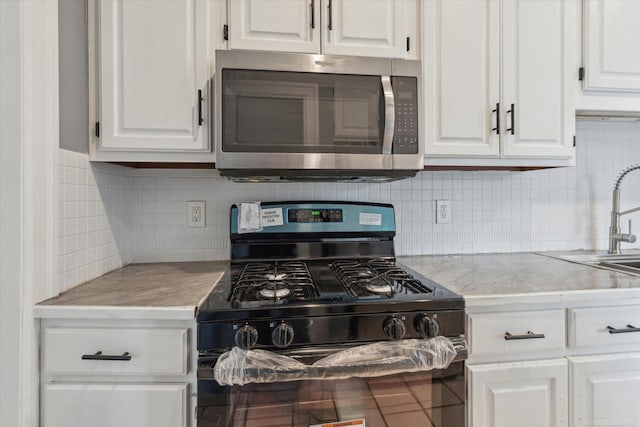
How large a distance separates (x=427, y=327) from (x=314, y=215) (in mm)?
771

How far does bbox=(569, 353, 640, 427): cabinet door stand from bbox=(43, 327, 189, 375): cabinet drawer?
1.28 meters

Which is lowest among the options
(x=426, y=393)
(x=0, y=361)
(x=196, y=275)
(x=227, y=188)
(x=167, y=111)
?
(x=426, y=393)

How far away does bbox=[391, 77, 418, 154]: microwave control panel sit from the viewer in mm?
1327

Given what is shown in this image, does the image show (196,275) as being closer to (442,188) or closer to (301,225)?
(301,225)

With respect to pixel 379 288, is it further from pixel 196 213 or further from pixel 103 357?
pixel 196 213

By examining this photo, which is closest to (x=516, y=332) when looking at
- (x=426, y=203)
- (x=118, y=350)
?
(x=426, y=203)

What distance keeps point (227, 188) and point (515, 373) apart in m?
1.36

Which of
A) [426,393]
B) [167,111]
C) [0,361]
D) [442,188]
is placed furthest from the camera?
[442,188]

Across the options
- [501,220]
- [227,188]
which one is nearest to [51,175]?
[227,188]

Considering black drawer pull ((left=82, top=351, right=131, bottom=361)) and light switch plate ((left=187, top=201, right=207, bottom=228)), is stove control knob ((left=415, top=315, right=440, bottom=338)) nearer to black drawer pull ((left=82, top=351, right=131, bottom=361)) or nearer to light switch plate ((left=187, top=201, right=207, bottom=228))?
black drawer pull ((left=82, top=351, right=131, bottom=361))

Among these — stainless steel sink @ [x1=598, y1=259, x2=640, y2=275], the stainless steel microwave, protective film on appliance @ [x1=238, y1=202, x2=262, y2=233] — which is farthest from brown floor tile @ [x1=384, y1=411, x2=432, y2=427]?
stainless steel sink @ [x1=598, y1=259, x2=640, y2=275]

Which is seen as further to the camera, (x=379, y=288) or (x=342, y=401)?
(x=379, y=288)

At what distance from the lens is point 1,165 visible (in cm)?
100

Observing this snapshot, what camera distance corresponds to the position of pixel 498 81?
58.9 inches
